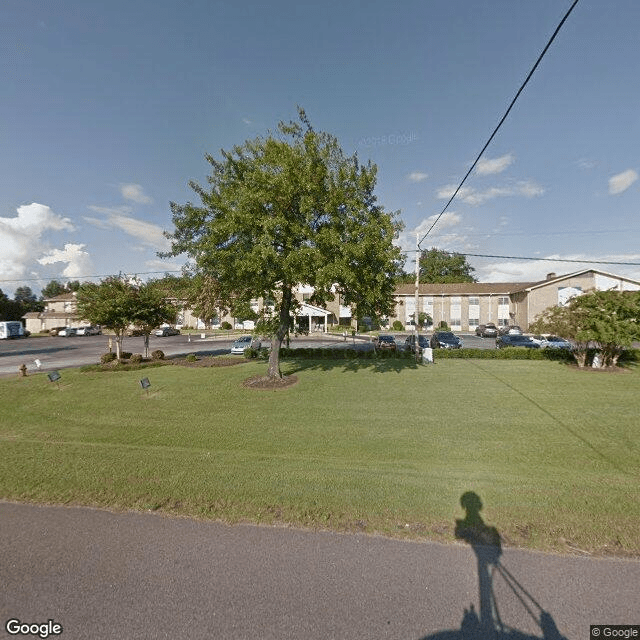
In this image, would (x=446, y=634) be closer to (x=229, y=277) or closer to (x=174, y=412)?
(x=174, y=412)

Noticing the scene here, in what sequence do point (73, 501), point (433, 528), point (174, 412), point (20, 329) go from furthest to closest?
point (20, 329), point (174, 412), point (73, 501), point (433, 528)

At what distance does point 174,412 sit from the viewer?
948 centimetres

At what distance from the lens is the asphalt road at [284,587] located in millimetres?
2727

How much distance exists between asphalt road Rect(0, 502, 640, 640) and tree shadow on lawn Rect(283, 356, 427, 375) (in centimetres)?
1114

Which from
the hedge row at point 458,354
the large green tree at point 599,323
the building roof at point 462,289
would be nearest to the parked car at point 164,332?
the hedge row at point 458,354

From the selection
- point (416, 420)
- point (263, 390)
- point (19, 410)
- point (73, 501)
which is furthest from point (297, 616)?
point (19, 410)

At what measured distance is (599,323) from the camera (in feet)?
47.0

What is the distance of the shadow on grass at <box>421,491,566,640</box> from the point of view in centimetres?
267

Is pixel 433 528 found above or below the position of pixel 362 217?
below

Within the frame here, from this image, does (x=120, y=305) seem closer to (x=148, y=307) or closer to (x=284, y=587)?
(x=148, y=307)

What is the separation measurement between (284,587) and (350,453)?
11.8ft

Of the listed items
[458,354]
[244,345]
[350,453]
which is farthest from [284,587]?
[244,345]

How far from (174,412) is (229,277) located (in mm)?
4791

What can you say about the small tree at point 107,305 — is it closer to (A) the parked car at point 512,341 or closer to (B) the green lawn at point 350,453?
(B) the green lawn at point 350,453
